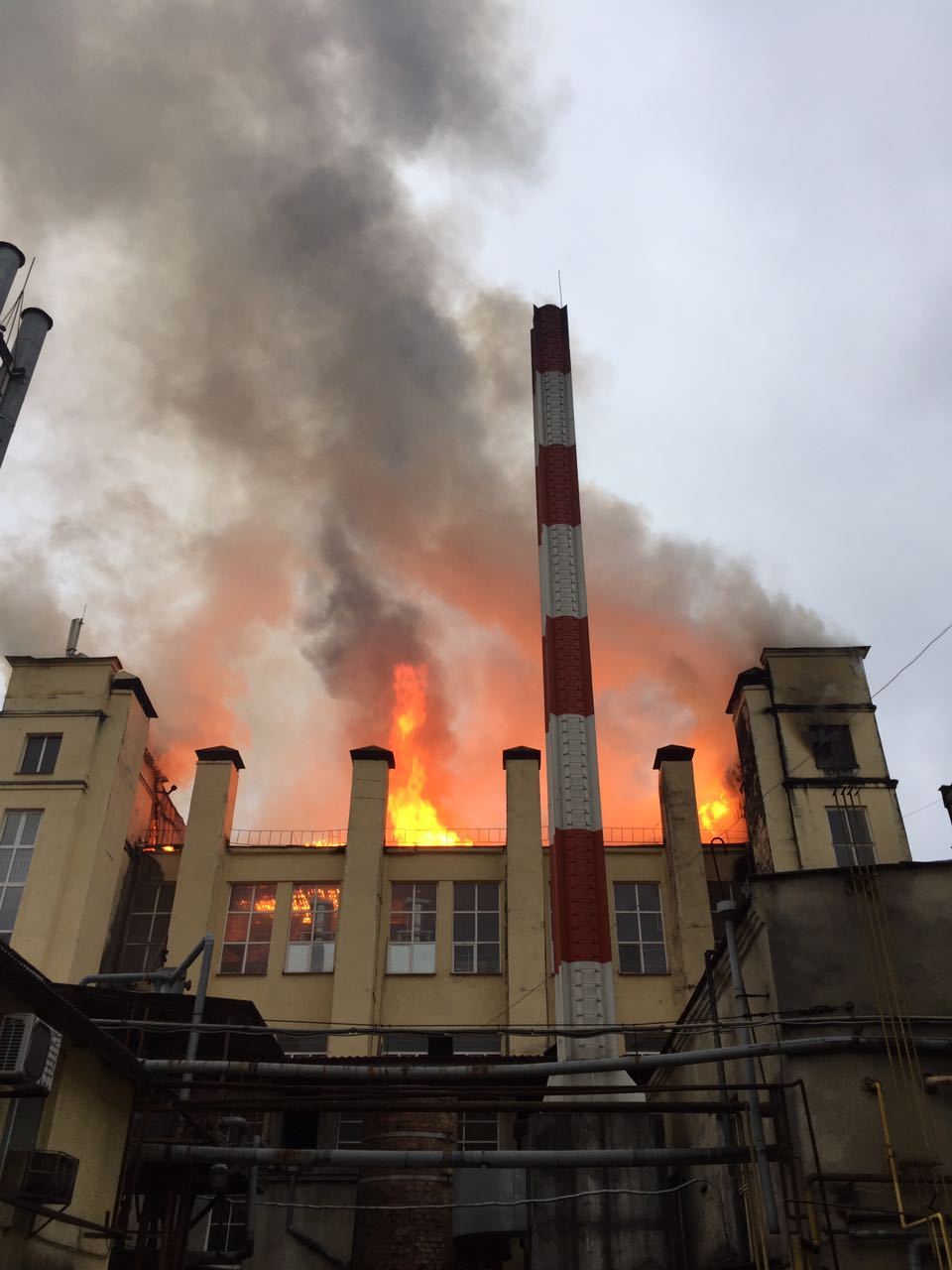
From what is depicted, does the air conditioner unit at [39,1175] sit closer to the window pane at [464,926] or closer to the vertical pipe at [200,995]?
the vertical pipe at [200,995]

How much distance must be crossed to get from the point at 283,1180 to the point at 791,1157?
52.9ft

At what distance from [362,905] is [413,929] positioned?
1.99 m

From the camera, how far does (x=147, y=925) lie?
119ft

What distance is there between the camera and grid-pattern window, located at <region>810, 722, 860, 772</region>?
36250mm

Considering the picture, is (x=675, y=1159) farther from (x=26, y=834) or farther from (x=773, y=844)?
(x=26, y=834)

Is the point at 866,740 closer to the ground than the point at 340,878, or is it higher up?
higher up

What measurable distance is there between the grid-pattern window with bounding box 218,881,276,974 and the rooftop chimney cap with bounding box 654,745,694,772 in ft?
46.5

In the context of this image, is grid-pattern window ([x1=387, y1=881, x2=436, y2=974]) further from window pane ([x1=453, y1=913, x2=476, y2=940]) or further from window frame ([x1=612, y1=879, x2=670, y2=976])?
window frame ([x1=612, y1=879, x2=670, y2=976])

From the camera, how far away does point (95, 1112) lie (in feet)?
48.6

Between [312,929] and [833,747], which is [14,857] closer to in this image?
[312,929]

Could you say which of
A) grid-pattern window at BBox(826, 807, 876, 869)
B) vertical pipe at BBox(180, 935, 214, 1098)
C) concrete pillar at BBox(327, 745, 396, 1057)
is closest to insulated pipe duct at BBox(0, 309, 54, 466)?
vertical pipe at BBox(180, 935, 214, 1098)

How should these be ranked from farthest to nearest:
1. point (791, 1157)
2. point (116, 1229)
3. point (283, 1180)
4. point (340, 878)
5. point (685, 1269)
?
point (340, 878) < point (283, 1180) < point (685, 1269) < point (116, 1229) < point (791, 1157)

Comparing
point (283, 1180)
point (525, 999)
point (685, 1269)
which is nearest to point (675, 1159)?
point (685, 1269)

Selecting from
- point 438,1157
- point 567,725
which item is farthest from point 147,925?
point 438,1157
